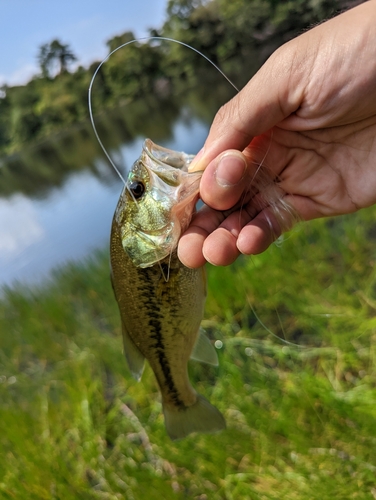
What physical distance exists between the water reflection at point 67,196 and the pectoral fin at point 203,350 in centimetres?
482

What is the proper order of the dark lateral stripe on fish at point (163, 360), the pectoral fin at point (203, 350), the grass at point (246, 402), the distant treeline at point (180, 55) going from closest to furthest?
1. the dark lateral stripe on fish at point (163, 360)
2. the pectoral fin at point (203, 350)
3. the grass at point (246, 402)
4. the distant treeline at point (180, 55)

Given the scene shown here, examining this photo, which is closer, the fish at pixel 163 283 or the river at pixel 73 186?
the fish at pixel 163 283

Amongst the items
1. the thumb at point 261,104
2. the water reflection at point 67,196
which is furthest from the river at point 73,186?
the thumb at point 261,104

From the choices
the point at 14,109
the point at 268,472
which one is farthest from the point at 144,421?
the point at 14,109

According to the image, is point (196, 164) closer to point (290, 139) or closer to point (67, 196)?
point (290, 139)

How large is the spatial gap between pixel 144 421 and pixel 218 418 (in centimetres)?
116

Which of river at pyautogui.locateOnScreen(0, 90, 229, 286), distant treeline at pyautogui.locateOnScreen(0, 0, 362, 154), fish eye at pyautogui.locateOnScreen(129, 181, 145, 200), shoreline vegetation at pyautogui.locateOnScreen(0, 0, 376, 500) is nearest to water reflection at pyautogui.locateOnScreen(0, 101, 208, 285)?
river at pyautogui.locateOnScreen(0, 90, 229, 286)

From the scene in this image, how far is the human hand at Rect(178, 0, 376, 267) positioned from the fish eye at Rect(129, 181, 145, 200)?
0.22m

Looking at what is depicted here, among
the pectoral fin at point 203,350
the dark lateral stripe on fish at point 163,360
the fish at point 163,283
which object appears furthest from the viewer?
the pectoral fin at point 203,350

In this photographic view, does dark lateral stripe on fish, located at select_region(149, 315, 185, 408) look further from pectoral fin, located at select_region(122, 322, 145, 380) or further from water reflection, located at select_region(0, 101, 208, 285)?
water reflection, located at select_region(0, 101, 208, 285)

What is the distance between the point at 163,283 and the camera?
1618mm

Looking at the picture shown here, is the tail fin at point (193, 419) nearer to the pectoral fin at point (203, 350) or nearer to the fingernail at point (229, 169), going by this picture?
the pectoral fin at point (203, 350)

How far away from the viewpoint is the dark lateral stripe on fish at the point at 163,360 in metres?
1.68

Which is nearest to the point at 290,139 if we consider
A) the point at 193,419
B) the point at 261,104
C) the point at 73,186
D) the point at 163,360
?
the point at 261,104
